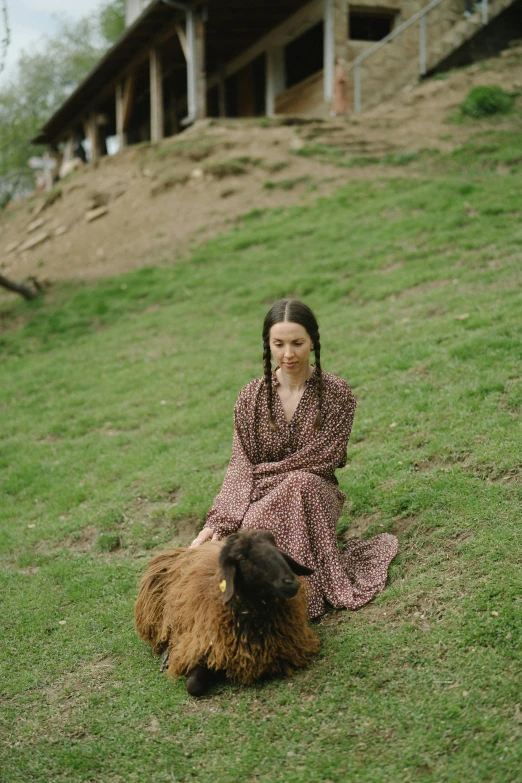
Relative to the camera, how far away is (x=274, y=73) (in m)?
24.1

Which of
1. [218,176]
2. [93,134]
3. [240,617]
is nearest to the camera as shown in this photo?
[240,617]

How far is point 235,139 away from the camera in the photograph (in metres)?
18.7

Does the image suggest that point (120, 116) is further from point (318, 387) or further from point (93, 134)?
point (318, 387)

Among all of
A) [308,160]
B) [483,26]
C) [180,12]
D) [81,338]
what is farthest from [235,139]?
[483,26]

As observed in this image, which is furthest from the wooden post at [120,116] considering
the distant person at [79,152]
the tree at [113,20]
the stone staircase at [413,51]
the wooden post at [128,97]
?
the tree at [113,20]

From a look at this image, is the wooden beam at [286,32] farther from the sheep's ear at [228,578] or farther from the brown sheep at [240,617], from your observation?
the sheep's ear at [228,578]

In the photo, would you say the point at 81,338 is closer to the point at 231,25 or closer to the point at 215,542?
the point at 215,542

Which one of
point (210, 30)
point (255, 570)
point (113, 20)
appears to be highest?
point (113, 20)

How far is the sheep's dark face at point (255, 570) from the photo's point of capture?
3.82 m

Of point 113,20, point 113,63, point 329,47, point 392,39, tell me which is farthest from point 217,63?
point 113,20

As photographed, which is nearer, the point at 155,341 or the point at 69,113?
the point at 155,341

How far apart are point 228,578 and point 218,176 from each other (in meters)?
15.2

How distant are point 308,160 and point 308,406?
13.8m

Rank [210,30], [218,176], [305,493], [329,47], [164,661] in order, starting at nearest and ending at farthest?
[164,661]
[305,493]
[218,176]
[329,47]
[210,30]
